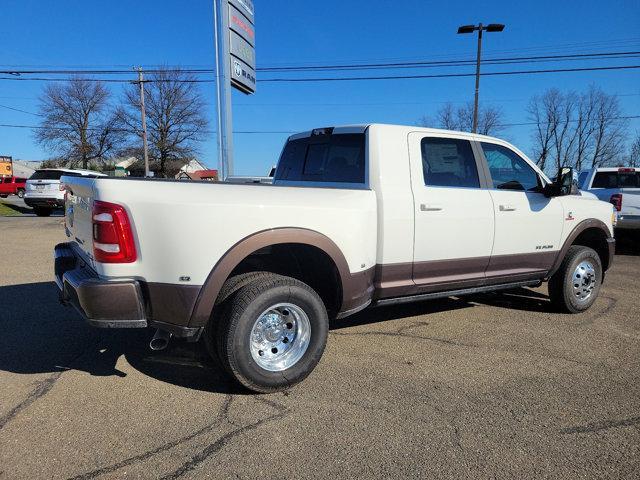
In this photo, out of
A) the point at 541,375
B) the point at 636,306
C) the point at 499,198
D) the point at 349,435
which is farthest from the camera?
the point at 636,306

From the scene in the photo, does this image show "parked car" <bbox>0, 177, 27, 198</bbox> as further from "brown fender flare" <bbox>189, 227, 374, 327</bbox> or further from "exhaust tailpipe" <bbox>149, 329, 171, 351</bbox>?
"brown fender flare" <bbox>189, 227, 374, 327</bbox>

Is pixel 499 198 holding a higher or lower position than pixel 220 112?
lower

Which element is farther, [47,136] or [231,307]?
[47,136]

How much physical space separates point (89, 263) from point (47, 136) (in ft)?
192

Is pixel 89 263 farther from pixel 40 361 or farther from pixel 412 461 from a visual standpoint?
pixel 412 461

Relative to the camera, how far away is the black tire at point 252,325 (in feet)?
10.2

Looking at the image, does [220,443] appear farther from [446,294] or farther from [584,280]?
[584,280]

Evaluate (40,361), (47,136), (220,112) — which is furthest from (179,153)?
(40,361)

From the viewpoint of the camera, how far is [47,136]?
173ft

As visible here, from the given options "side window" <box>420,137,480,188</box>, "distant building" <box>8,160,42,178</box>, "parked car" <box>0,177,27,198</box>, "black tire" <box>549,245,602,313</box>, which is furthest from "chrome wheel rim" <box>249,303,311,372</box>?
"distant building" <box>8,160,42,178</box>

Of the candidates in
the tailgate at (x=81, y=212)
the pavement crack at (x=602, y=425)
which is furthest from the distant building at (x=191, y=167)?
the pavement crack at (x=602, y=425)

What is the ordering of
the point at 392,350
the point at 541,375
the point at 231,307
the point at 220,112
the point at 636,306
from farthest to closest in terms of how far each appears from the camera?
the point at 220,112
the point at 636,306
the point at 392,350
the point at 541,375
the point at 231,307

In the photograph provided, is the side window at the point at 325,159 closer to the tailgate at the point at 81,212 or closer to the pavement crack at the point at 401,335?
the pavement crack at the point at 401,335

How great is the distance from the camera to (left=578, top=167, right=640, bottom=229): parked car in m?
9.93
